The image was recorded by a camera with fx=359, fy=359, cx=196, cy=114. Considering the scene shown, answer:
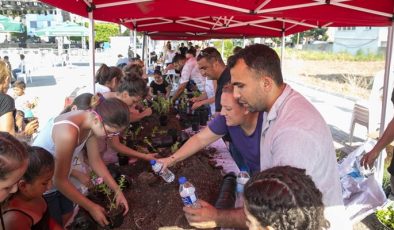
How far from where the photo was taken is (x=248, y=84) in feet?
5.61

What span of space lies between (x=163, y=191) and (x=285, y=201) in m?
1.46

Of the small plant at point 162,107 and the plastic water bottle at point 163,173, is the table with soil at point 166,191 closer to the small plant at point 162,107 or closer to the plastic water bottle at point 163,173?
the plastic water bottle at point 163,173

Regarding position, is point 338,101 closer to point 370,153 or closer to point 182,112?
point 182,112

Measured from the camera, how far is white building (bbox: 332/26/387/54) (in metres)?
26.4

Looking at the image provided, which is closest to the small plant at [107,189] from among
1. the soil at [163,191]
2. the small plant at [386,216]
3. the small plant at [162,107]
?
the soil at [163,191]

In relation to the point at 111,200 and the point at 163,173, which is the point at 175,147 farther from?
the point at 111,200

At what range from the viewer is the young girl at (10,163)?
1.34 meters

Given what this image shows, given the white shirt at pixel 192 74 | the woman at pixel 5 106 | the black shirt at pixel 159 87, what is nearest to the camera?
the woman at pixel 5 106

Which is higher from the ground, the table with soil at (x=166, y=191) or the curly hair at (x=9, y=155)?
the curly hair at (x=9, y=155)

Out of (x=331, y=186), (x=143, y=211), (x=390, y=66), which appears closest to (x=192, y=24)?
(x=390, y=66)

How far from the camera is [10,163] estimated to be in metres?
1.36

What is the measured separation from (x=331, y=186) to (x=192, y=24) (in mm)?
5913

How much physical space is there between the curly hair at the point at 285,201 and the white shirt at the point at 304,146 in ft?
0.72

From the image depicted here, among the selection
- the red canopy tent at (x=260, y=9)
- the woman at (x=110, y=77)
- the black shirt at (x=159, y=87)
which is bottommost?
the black shirt at (x=159, y=87)
